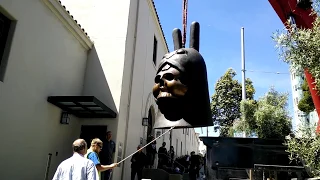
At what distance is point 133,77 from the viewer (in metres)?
11.0

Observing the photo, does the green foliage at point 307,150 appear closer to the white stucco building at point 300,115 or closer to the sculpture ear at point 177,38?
the white stucco building at point 300,115

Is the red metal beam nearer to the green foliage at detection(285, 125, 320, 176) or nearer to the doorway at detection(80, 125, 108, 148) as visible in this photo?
the green foliage at detection(285, 125, 320, 176)

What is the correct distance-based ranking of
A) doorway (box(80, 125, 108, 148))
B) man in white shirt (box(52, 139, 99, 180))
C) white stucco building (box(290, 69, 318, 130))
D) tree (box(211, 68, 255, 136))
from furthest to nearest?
tree (box(211, 68, 255, 136)) → doorway (box(80, 125, 108, 148)) → white stucco building (box(290, 69, 318, 130)) → man in white shirt (box(52, 139, 99, 180))

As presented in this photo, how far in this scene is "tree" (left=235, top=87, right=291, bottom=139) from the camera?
10789 mm

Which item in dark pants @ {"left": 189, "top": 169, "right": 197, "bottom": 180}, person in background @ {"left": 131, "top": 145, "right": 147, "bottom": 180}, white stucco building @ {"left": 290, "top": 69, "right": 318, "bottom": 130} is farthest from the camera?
dark pants @ {"left": 189, "top": 169, "right": 197, "bottom": 180}

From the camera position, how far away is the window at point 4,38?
255 inches

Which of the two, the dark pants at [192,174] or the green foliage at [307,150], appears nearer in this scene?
the green foliage at [307,150]

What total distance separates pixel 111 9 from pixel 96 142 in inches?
272

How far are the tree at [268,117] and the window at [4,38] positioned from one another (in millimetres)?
8732

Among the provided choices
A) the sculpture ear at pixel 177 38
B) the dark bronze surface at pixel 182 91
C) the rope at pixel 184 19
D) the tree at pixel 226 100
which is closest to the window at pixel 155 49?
the tree at pixel 226 100

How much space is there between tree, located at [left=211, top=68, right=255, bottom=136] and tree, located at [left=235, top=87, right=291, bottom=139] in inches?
346

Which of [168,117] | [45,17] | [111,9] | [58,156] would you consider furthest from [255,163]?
[111,9]

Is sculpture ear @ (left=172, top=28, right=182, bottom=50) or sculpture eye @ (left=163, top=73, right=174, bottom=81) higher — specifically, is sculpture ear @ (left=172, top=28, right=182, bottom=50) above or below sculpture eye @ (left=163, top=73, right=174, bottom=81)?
above

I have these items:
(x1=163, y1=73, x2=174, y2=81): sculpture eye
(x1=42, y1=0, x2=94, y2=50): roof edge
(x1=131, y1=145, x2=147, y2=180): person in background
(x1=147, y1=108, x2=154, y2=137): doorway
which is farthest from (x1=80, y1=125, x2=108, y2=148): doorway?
(x1=163, y1=73, x2=174, y2=81): sculpture eye
